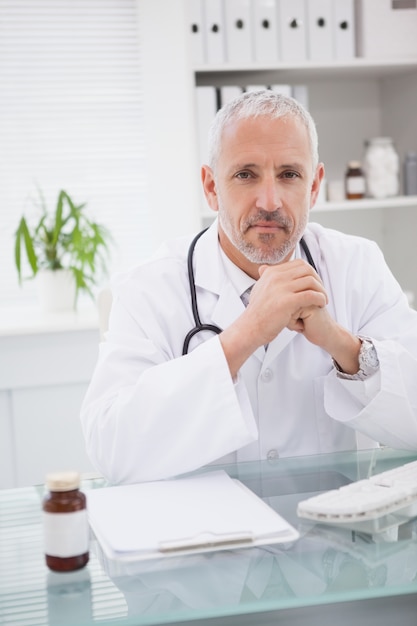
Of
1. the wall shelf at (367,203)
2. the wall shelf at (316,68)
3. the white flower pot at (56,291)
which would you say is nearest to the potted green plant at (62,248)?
the white flower pot at (56,291)

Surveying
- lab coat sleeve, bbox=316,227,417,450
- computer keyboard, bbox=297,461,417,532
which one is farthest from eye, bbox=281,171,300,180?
computer keyboard, bbox=297,461,417,532

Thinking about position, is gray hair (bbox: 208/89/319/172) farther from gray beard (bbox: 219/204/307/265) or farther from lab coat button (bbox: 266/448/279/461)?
lab coat button (bbox: 266/448/279/461)

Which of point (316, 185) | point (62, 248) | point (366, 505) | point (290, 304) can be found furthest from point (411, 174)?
point (366, 505)

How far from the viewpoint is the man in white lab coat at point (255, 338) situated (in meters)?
1.40

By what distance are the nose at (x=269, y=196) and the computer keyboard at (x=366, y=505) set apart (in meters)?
0.59

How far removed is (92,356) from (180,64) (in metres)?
1.06

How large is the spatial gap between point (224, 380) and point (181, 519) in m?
0.35

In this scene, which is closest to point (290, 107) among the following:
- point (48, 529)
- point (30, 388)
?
point (48, 529)

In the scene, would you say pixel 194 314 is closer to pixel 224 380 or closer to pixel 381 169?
pixel 224 380

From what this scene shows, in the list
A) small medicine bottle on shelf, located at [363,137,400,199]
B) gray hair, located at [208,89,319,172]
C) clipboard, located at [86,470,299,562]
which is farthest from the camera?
small medicine bottle on shelf, located at [363,137,400,199]

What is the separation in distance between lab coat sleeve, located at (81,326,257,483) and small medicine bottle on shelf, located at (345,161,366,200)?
1.75 m

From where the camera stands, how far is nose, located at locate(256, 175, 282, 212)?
5.18 ft

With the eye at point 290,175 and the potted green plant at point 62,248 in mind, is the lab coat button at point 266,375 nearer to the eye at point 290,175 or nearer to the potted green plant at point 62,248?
the eye at point 290,175

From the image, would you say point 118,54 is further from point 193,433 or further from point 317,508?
Answer: point 317,508
